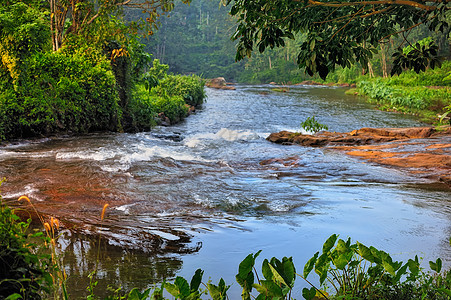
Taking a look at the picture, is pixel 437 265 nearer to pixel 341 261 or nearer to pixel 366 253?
pixel 366 253

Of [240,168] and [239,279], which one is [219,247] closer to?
[239,279]

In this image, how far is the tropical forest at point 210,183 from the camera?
256cm

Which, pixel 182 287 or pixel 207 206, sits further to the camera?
pixel 207 206

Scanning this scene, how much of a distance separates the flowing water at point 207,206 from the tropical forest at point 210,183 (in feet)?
0.08

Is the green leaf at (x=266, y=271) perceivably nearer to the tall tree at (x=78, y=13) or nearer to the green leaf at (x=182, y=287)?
the green leaf at (x=182, y=287)

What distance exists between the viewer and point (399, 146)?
922 centimetres

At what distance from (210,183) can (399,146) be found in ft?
16.0

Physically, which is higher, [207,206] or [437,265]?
[437,265]

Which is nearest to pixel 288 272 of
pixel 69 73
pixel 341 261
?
pixel 341 261

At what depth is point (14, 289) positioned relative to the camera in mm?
1966

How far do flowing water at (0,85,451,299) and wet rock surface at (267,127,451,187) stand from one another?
405 millimetres

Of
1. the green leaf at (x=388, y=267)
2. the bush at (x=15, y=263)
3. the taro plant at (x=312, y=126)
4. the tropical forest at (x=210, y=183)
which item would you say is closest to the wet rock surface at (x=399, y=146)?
the tropical forest at (x=210, y=183)

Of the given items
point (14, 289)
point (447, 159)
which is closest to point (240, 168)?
point (447, 159)

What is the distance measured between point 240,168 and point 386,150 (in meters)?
3.17
